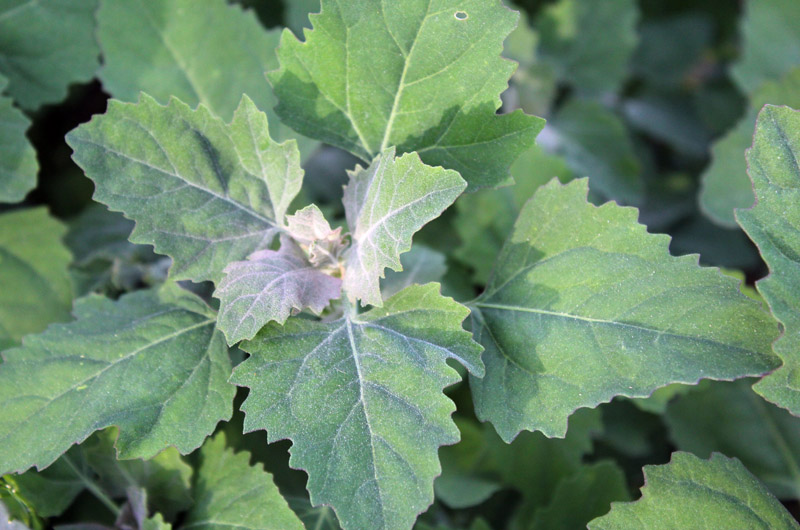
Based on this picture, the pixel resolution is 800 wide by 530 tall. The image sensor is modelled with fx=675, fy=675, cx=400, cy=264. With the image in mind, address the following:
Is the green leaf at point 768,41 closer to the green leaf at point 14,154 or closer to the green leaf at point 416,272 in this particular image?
the green leaf at point 416,272

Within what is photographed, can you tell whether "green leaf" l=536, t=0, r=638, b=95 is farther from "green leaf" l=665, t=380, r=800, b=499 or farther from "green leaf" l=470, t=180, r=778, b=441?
"green leaf" l=470, t=180, r=778, b=441

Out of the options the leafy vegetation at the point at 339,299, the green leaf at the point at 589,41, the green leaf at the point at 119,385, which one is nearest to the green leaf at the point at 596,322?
the leafy vegetation at the point at 339,299

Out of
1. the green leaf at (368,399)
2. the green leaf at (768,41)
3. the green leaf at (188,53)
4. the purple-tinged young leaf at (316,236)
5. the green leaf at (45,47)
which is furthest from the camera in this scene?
the green leaf at (768,41)

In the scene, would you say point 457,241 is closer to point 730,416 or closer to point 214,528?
point 730,416

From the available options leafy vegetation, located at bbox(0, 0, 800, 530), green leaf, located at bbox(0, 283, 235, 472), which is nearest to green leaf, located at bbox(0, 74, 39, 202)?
leafy vegetation, located at bbox(0, 0, 800, 530)

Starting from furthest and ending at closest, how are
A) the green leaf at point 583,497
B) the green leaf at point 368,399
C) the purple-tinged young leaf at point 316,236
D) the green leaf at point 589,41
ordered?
the green leaf at point 589,41 → the green leaf at point 583,497 → the purple-tinged young leaf at point 316,236 → the green leaf at point 368,399

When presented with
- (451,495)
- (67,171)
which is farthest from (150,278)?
(451,495)
